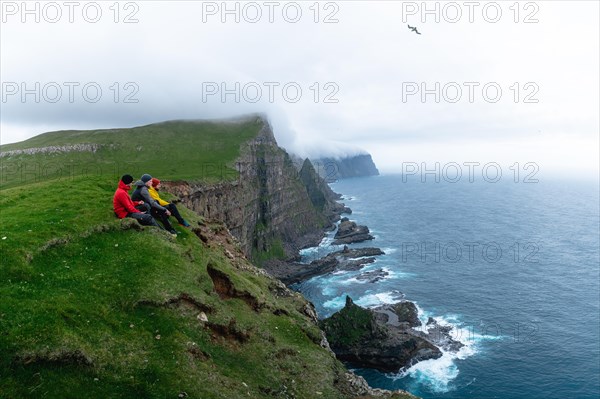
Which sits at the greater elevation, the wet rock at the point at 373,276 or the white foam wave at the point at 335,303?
the wet rock at the point at 373,276

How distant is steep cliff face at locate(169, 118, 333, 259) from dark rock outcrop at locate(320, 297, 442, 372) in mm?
44635

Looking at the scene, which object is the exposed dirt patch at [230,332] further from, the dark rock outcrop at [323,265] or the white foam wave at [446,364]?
the dark rock outcrop at [323,265]

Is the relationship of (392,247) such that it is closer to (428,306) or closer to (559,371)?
(428,306)

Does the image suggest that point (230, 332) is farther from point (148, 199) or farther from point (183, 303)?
point (148, 199)

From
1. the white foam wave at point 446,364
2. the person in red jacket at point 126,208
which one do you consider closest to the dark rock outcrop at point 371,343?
the white foam wave at point 446,364

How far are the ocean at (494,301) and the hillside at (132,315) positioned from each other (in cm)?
5111

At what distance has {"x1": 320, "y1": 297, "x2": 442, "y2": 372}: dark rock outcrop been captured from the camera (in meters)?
75.0

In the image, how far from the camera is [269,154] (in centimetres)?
17175

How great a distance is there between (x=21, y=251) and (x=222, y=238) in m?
23.0

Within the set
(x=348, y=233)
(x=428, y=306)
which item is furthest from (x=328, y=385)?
(x=348, y=233)

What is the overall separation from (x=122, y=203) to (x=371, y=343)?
207 feet

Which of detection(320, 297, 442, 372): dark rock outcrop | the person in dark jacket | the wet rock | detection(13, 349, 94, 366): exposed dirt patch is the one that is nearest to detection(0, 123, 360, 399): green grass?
detection(13, 349, 94, 366): exposed dirt patch

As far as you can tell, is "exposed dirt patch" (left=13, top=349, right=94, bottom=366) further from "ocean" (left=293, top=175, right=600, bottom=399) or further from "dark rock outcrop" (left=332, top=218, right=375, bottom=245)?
"dark rock outcrop" (left=332, top=218, right=375, bottom=245)

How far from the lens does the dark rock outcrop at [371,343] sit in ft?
246
